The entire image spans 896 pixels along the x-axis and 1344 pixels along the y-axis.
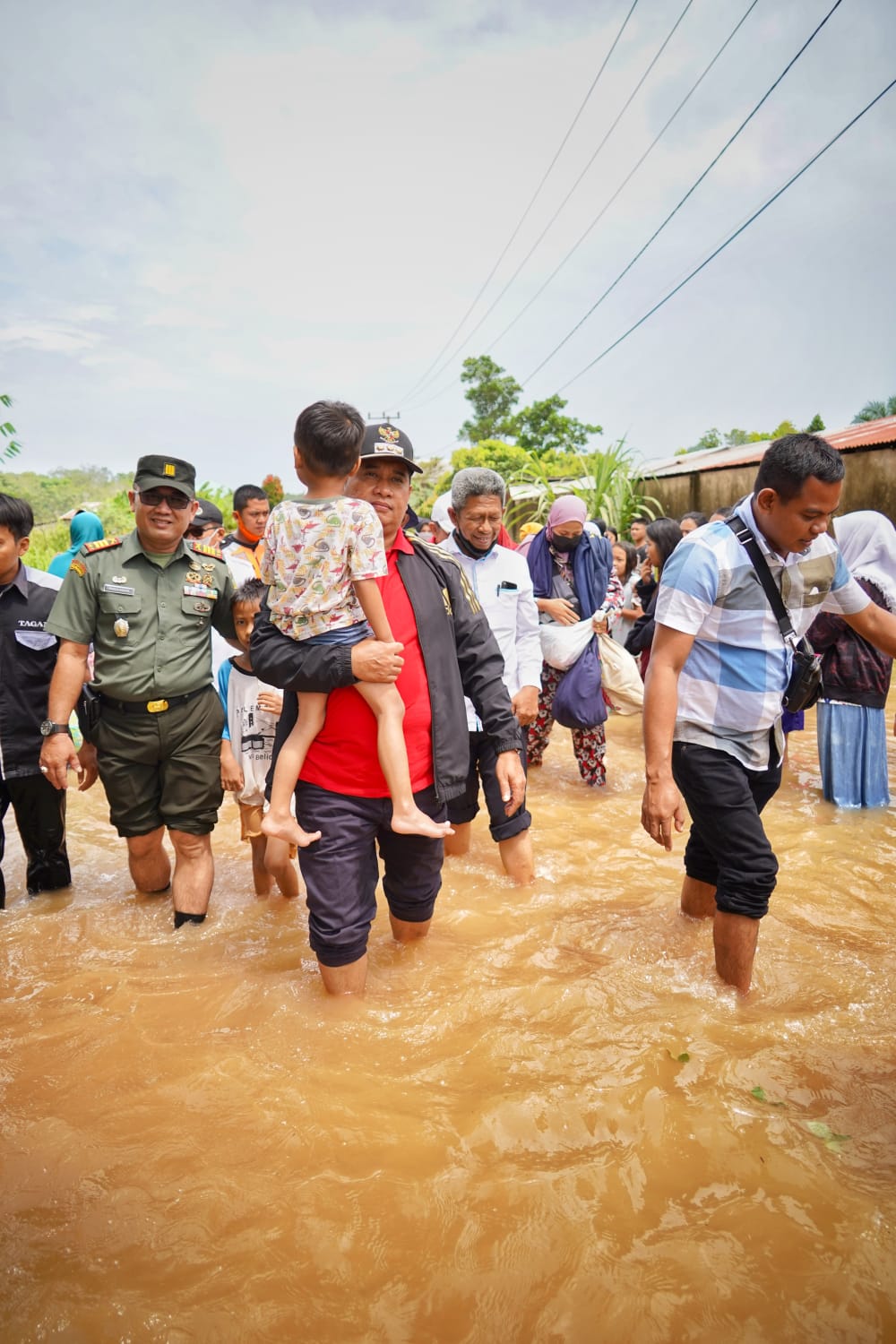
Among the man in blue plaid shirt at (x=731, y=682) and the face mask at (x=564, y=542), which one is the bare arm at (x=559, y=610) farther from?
the man in blue plaid shirt at (x=731, y=682)

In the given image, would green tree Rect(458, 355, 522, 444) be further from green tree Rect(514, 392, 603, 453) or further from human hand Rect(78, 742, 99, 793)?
human hand Rect(78, 742, 99, 793)

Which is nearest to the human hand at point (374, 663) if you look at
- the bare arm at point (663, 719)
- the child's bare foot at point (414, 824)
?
the child's bare foot at point (414, 824)

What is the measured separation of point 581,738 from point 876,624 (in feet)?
9.61

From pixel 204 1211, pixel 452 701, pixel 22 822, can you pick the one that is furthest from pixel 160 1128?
pixel 22 822

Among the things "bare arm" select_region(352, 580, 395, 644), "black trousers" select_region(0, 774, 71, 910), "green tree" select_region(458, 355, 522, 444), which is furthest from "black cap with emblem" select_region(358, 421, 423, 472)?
"green tree" select_region(458, 355, 522, 444)

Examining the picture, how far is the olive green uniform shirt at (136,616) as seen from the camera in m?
3.38

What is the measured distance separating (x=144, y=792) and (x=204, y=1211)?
1985mm

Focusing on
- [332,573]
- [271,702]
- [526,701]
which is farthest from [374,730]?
[526,701]

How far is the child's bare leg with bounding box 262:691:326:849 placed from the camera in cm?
269

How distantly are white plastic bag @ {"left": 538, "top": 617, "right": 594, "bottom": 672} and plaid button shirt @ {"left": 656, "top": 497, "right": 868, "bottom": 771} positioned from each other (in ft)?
8.33

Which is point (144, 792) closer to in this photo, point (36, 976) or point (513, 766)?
point (36, 976)

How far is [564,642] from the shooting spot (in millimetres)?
5441

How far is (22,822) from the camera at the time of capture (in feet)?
13.2

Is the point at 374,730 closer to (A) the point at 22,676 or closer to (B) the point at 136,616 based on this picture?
(B) the point at 136,616
